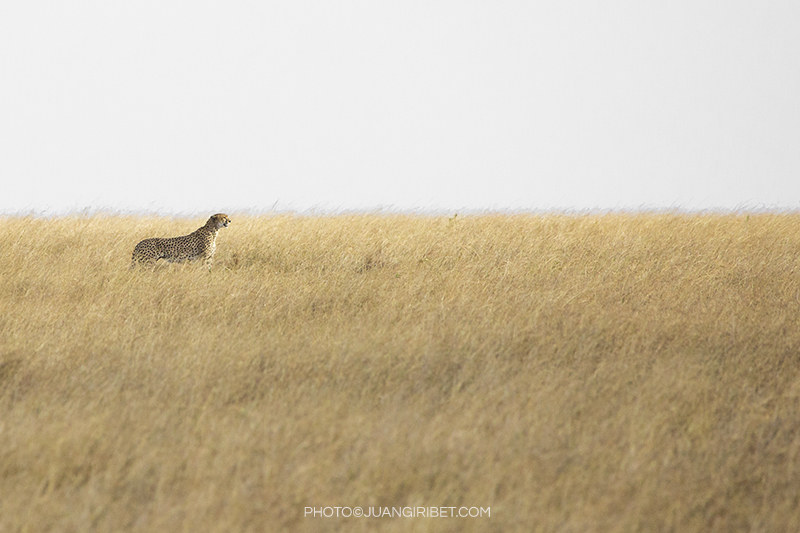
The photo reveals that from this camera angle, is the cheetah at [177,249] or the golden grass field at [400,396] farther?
the cheetah at [177,249]

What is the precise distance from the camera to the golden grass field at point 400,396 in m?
3.12

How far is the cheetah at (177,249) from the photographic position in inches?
327

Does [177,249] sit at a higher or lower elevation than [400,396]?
higher

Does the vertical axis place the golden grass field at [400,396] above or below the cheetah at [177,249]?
below

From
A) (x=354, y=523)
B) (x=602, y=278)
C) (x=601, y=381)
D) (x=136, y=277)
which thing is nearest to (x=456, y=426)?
(x=354, y=523)

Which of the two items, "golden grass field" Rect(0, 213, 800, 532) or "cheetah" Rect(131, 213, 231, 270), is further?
"cheetah" Rect(131, 213, 231, 270)

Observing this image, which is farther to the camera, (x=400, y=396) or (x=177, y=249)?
(x=177, y=249)

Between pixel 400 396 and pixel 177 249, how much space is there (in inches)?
204

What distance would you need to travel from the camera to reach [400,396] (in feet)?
13.8

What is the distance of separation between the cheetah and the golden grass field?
1.24 feet

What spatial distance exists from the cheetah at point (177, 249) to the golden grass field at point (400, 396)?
377 millimetres

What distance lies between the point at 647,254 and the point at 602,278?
178cm

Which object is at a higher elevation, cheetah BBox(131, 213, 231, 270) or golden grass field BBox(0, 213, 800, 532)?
cheetah BBox(131, 213, 231, 270)

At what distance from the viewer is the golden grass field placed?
3121 millimetres
